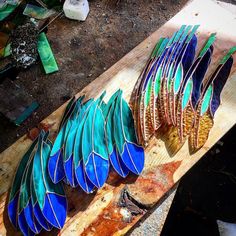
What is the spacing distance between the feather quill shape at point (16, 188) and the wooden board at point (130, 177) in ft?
0.13

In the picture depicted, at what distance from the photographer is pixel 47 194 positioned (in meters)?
1.62

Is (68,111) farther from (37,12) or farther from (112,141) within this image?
(37,12)

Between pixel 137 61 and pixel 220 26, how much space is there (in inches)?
20.0

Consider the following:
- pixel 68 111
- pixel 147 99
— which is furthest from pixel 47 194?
pixel 147 99

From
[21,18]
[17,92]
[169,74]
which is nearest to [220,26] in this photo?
[169,74]

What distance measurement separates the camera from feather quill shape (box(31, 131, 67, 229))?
1.58 meters

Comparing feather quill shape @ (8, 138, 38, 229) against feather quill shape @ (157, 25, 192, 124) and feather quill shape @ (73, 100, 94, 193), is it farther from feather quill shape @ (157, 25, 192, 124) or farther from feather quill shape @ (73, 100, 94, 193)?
feather quill shape @ (157, 25, 192, 124)

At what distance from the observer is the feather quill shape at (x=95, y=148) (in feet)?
5.42

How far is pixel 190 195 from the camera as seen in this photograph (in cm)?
244

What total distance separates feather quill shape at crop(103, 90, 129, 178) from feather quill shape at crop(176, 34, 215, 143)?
30 cm

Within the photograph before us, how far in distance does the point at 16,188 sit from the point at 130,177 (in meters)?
0.50

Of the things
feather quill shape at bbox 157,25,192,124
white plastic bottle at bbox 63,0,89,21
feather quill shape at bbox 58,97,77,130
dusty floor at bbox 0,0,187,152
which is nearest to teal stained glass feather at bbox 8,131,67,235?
feather quill shape at bbox 58,97,77,130

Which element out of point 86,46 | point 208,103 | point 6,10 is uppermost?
point 6,10

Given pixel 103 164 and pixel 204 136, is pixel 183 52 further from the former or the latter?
pixel 103 164
